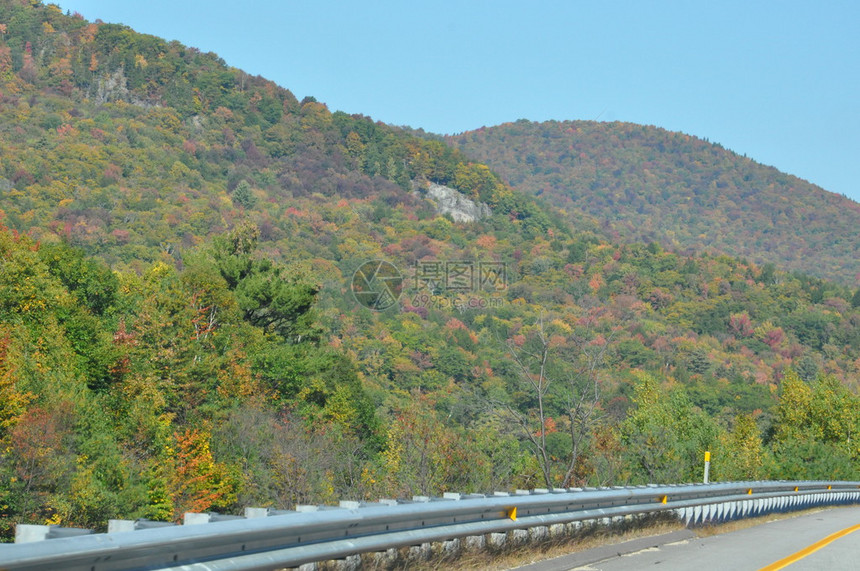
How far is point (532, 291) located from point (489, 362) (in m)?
36.8

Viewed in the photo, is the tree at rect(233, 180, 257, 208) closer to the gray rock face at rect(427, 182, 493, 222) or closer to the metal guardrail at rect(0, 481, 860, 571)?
the gray rock face at rect(427, 182, 493, 222)

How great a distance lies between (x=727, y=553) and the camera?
37.3ft

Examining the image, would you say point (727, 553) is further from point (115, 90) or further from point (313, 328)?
point (115, 90)

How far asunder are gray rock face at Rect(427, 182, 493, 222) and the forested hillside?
89.3 inches

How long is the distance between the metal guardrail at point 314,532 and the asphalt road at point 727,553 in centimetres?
49

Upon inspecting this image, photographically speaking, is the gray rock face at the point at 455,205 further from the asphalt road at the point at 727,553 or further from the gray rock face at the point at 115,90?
the asphalt road at the point at 727,553

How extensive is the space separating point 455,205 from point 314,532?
18687 cm

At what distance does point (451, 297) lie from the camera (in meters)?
121

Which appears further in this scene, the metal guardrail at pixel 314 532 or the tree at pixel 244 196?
the tree at pixel 244 196

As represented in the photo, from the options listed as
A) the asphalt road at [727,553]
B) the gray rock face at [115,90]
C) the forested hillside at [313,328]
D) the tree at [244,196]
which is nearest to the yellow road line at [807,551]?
the asphalt road at [727,553]

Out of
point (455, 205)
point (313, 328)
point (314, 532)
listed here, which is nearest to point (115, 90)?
point (455, 205)

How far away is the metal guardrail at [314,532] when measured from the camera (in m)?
4.74

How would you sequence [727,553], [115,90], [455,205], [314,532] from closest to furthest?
[314,532] → [727,553] → [115,90] → [455,205]

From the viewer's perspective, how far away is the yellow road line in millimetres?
10317
